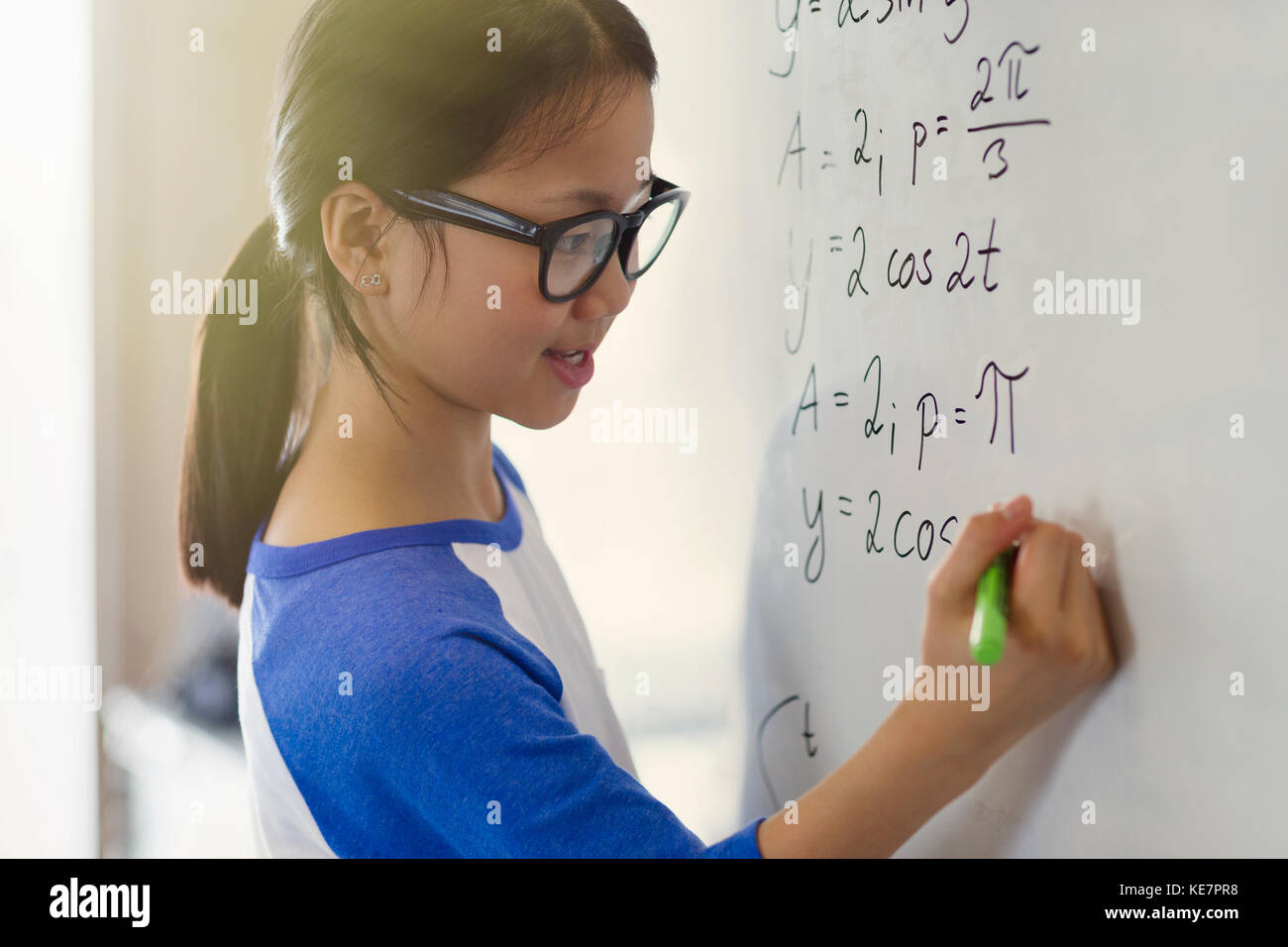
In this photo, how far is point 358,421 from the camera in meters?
0.45

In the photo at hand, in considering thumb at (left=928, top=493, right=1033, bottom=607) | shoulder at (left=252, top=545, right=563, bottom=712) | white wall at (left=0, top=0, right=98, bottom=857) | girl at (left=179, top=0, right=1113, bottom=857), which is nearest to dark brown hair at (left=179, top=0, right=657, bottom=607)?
girl at (left=179, top=0, right=1113, bottom=857)

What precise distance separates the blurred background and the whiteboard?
0.15 m

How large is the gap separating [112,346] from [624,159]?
0.77m

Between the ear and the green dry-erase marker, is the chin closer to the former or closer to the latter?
the ear

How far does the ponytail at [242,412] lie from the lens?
0.52 m

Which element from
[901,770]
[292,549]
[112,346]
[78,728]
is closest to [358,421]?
[292,549]

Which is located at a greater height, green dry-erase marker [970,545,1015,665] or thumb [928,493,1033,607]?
thumb [928,493,1033,607]

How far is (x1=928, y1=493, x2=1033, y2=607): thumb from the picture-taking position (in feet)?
1.18

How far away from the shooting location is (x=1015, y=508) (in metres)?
0.36

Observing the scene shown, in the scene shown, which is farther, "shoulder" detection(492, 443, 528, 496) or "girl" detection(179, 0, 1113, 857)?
"shoulder" detection(492, 443, 528, 496)

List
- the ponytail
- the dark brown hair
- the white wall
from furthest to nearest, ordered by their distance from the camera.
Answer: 1. the white wall
2. the ponytail
3. the dark brown hair
